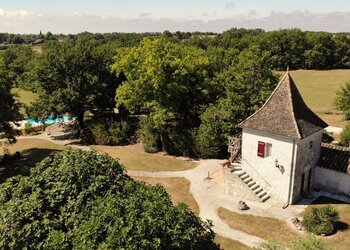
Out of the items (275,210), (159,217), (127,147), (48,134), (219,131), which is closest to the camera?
(159,217)

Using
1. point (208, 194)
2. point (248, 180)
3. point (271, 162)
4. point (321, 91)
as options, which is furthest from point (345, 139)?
point (321, 91)

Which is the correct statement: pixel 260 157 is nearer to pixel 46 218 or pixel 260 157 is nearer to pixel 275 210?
pixel 275 210

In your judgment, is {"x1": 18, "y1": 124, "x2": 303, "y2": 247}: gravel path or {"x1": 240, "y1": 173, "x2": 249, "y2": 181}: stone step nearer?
{"x1": 18, "y1": 124, "x2": 303, "y2": 247}: gravel path

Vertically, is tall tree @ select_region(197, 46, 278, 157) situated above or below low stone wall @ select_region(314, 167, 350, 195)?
above

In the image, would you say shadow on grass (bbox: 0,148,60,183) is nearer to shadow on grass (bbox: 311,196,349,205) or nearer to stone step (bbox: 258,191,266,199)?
stone step (bbox: 258,191,266,199)

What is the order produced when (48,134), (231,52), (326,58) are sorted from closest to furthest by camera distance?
(48,134)
(231,52)
(326,58)

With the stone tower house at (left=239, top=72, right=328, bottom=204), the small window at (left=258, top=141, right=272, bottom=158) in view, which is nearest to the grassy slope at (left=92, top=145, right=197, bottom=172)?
the stone tower house at (left=239, top=72, right=328, bottom=204)

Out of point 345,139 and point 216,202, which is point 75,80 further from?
point 345,139

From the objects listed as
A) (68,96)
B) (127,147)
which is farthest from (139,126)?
(68,96)
